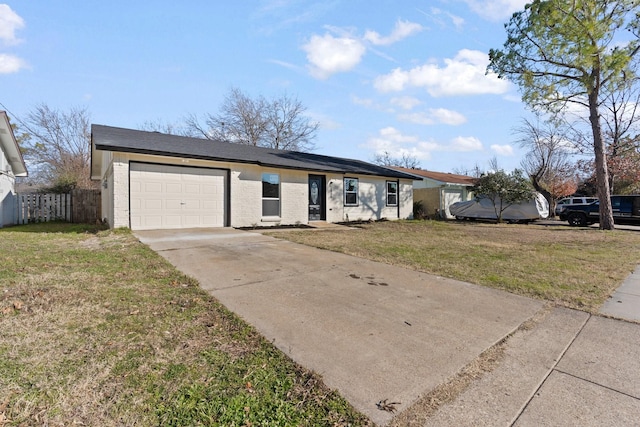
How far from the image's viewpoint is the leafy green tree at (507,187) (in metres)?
16.9

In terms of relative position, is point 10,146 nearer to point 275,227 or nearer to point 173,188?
point 173,188

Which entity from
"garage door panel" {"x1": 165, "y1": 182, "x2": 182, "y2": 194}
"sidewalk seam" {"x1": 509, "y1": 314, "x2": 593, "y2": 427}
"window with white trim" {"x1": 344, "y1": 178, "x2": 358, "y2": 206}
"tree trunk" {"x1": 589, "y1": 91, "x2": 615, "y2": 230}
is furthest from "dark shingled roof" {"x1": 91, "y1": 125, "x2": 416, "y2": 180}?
"tree trunk" {"x1": 589, "y1": 91, "x2": 615, "y2": 230}

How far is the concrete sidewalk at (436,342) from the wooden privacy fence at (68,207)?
44.2 feet

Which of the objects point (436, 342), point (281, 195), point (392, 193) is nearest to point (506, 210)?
point (392, 193)

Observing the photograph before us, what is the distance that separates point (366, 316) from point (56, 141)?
32.5m

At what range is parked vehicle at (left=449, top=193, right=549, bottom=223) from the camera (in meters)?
17.4

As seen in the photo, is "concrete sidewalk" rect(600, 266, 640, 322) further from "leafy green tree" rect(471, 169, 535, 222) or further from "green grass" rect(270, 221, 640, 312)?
"leafy green tree" rect(471, 169, 535, 222)

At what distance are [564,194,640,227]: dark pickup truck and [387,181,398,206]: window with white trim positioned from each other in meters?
10.5

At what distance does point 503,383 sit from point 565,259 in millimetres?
6231

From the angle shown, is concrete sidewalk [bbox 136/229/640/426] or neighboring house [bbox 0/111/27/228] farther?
neighboring house [bbox 0/111/27/228]

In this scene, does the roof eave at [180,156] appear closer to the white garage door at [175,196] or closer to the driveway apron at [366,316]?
the white garage door at [175,196]

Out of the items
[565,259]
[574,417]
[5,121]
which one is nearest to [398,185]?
[565,259]

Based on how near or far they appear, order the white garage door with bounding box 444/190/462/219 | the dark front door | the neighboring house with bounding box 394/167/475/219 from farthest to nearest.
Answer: the white garage door with bounding box 444/190/462/219
the neighboring house with bounding box 394/167/475/219
the dark front door

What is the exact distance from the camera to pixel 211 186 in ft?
38.0
